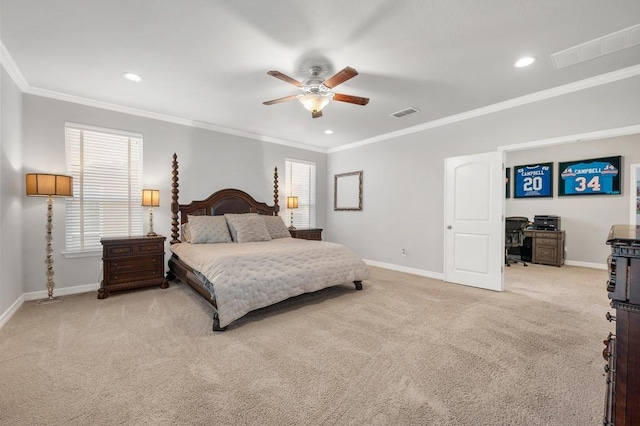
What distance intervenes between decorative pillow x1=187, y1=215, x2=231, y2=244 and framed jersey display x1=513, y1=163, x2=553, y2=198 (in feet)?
22.5

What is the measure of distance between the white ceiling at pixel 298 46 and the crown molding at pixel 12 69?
0.17 feet

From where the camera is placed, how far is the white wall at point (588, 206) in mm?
→ 5320

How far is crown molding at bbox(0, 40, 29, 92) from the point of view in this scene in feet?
8.66

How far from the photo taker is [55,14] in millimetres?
2141

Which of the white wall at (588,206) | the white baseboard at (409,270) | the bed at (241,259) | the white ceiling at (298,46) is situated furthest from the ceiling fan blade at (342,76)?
the white wall at (588,206)

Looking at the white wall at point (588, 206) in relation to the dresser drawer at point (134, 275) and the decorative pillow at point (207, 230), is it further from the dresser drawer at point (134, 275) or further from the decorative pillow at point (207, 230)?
the dresser drawer at point (134, 275)

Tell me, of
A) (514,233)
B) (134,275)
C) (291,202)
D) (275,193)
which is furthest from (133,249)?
(514,233)

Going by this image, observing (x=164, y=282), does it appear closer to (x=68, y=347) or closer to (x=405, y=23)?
(x=68, y=347)

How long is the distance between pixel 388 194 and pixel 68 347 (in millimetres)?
4901

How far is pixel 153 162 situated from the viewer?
14.2ft

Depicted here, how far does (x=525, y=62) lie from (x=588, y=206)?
487 cm

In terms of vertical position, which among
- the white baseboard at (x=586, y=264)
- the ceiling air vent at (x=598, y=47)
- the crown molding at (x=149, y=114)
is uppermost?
the ceiling air vent at (x=598, y=47)

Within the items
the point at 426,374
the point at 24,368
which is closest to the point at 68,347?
the point at 24,368

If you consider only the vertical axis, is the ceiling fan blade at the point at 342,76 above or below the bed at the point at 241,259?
above
